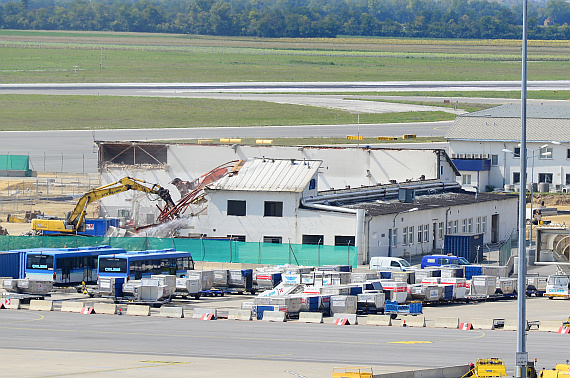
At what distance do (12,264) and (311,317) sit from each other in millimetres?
21487

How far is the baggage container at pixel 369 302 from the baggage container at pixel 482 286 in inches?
319

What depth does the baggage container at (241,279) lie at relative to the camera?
191 ft

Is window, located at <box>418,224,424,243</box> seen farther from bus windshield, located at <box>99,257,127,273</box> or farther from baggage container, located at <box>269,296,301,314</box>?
baggage container, located at <box>269,296,301,314</box>

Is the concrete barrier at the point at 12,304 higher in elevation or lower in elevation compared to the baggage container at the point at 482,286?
lower

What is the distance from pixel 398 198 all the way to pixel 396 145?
1939 inches

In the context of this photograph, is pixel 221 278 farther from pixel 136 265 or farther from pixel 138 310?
pixel 138 310

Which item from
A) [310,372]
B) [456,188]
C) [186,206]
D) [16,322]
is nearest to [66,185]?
[186,206]

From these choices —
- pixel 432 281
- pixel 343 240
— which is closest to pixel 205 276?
pixel 432 281

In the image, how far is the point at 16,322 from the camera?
4550cm

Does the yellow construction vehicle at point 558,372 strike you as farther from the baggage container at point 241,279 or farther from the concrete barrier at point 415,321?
the baggage container at point 241,279

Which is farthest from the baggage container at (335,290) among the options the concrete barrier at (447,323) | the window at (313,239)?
the window at (313,239)

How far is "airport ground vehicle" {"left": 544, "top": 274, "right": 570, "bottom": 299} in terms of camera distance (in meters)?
56.2

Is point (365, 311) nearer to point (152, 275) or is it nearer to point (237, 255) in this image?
point (152, 275)

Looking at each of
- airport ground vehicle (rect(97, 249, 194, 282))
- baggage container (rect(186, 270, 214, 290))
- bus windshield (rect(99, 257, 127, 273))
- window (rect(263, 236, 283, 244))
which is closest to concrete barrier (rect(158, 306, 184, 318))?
airport ground vehicle (rect(97, 249, 194, 282))
